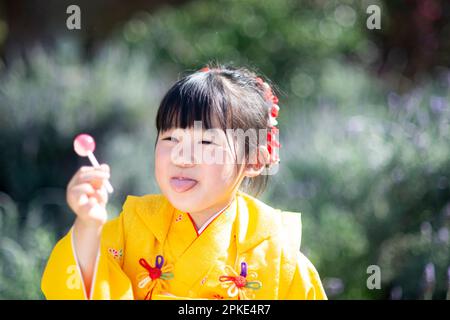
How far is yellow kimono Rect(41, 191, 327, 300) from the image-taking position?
1.98 m

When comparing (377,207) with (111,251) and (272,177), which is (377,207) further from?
(111,251)

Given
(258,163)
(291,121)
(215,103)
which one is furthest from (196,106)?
(291,121)

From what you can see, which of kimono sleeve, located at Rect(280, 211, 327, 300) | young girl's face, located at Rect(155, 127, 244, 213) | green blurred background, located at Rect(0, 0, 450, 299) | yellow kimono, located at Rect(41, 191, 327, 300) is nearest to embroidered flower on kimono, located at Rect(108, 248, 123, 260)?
yellow kimono, located at Rect(41, 191, 327, 300)

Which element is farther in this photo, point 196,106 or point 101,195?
point 196,106

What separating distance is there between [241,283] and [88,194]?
0.51 metres

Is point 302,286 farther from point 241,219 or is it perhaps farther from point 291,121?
point 291,121

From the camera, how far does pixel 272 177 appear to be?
3209mm

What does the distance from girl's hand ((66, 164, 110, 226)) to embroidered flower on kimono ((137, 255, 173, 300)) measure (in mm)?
279

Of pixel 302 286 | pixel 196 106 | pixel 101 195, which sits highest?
pixel 196 106

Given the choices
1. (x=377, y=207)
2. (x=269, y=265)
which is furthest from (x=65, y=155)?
(x=269, y=265)

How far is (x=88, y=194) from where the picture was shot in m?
1.76

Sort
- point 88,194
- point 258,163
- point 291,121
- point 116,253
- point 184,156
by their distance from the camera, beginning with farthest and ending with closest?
1. point 291,121
2. point 258,163
3. point 116,253
4. point 184,156
5. point 88,194

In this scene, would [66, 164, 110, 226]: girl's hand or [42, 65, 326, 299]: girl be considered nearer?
[66, 164, 110, 226]: girl's hand

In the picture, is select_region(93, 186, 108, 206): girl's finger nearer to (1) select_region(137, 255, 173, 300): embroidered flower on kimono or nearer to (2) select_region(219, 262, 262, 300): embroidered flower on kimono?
(1) select_region(137, 255, 173, 300): embroidered flower on kimono
